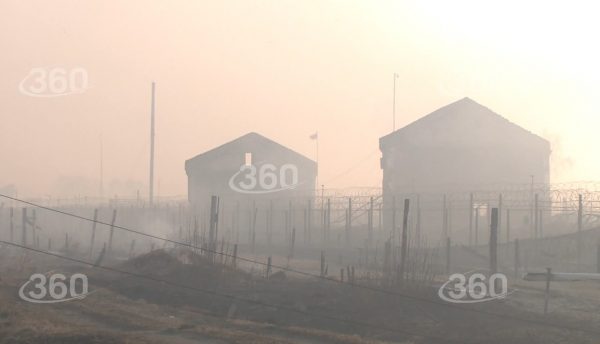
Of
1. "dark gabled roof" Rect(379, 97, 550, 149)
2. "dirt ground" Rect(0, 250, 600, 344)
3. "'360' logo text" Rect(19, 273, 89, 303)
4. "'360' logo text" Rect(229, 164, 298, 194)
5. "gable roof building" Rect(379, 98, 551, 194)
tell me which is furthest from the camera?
"'360' logo text" Rect(229, 164, 298, 194)

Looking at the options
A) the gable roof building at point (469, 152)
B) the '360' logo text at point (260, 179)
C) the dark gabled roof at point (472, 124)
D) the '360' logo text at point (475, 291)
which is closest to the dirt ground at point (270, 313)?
the '360' logo text at point (475, 291)

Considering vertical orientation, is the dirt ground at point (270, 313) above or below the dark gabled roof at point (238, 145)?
below

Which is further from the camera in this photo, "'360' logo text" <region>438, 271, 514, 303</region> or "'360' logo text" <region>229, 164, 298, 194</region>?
"'360' logo text" <region>229, 164, 298, 194</region>

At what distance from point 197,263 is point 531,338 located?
12.1 m

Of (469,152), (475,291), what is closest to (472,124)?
(469,152)

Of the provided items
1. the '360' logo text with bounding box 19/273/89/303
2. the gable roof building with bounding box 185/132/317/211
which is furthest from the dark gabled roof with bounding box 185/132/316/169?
the '360' logo text with bounding box 19/273/89/303

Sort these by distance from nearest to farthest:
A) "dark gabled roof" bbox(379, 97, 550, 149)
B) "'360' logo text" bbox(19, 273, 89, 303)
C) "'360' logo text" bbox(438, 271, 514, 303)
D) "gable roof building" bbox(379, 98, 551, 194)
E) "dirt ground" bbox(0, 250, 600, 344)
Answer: "dirt ground" bbox(0, 250, 600, 344) < "'360' logo text" bbox(438, 271, 514, 303) < "'360' logo text" bbox(19, 273, 89, 303) < "gable roof building" bbox(379, 98, 551, 194) < "dark gabled roof" bbox(379, 97, 550, 149)

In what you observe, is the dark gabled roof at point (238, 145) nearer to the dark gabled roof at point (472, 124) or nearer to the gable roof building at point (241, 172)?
the gable roof building at point (241, 172)

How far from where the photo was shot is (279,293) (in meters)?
20.9

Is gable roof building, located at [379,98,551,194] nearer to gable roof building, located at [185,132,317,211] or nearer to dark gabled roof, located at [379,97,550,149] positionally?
dark gabled roof, located at [379,97,550,149]

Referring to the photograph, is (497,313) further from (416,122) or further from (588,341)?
(416,122)

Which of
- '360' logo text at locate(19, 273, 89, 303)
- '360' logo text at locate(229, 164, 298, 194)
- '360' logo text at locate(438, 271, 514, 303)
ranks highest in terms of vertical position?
'360' logo text at locate(229, 164, 298, 194)

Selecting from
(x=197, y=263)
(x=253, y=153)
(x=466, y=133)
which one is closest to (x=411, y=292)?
(x=197, y=263)

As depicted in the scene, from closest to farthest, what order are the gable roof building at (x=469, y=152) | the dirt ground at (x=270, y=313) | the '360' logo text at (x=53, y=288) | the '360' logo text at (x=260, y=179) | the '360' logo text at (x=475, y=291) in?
the dirt ground at (x=270, y=313) < the '360' logo text at (x=475, y=291) < the '360' logo text at (x=53, y=288) < the gable roof building at (x=469, y=152) < the '360' logo text at (x=260, y=179)
